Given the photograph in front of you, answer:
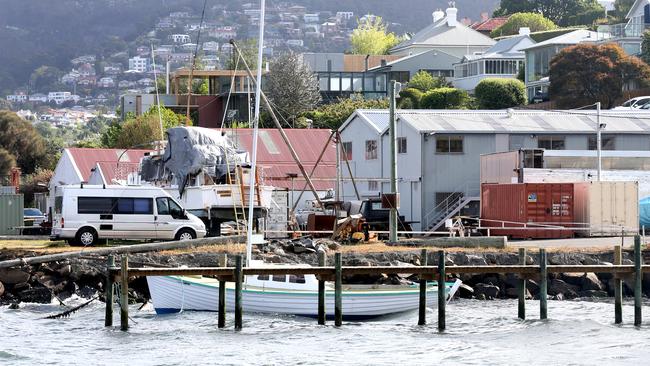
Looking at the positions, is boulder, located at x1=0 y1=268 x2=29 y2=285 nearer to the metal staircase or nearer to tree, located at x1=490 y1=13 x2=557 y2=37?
the metal staircase

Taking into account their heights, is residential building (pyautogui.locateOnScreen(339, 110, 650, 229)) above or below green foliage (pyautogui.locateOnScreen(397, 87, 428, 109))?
below

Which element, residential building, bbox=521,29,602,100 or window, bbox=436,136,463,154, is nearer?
window, bbox=436,136,463,154

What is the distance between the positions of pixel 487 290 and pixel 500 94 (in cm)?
6847

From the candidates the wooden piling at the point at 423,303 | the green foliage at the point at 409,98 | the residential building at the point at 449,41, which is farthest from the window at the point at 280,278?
the residential building at the point at 449,41

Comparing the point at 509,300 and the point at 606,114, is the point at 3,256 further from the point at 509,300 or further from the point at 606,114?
the point at 606,114

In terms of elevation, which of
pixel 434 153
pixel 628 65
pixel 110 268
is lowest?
pixel 110 268

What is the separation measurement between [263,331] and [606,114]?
136 ft

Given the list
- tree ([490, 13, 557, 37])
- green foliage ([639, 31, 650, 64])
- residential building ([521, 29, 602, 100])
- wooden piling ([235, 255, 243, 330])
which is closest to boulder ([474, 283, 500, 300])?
wooden piling ([235, 255, 243, 330])

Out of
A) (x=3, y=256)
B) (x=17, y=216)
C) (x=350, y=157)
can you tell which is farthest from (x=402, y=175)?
(x=3, y=256)

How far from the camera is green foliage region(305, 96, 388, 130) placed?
114 m

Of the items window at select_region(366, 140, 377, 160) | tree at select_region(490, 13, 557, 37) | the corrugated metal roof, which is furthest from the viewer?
tree at select_region(490, 13, 557, 37)

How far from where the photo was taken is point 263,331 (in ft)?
126

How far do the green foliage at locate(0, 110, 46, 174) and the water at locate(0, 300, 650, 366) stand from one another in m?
86.1

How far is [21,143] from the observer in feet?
419
